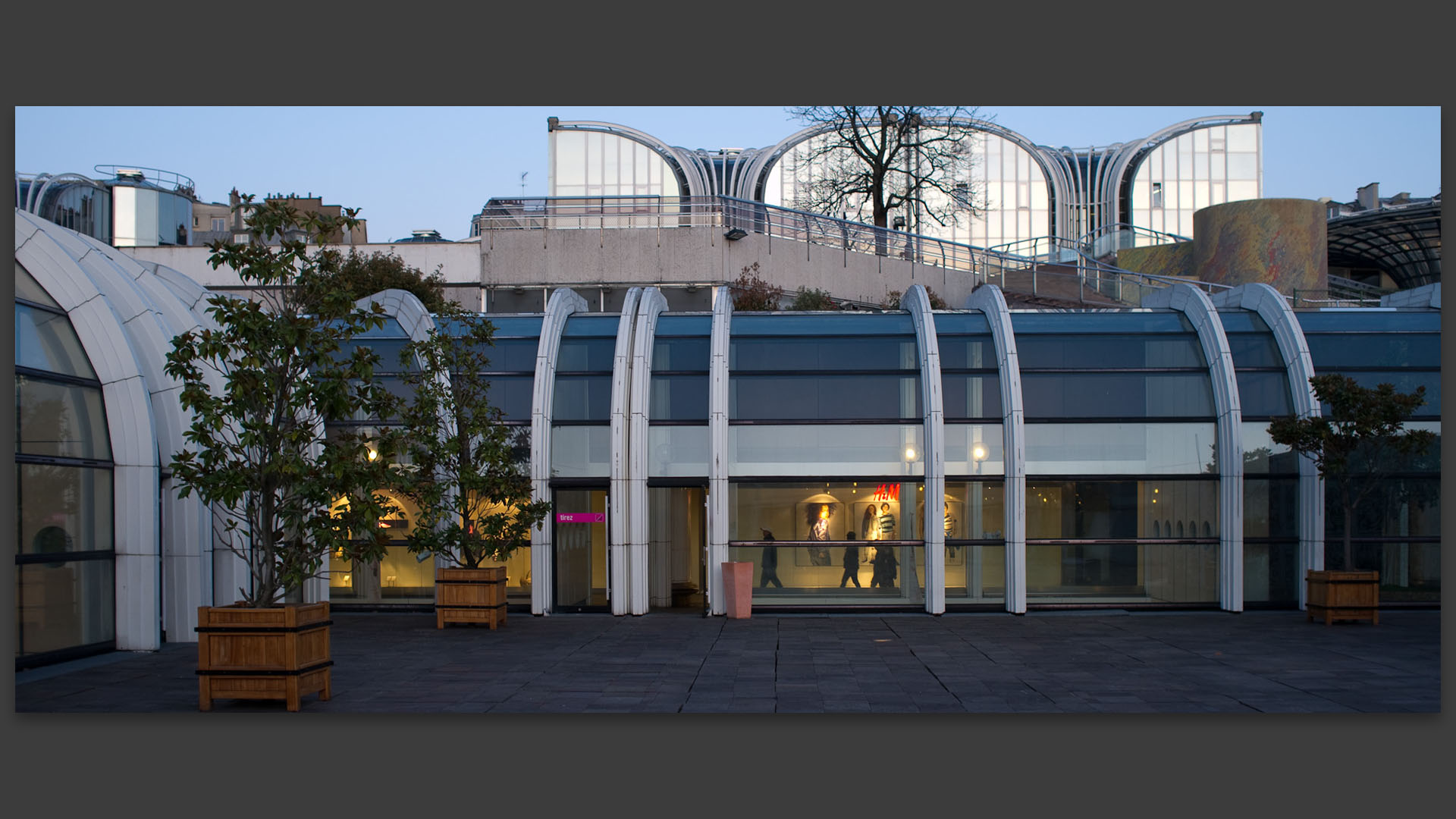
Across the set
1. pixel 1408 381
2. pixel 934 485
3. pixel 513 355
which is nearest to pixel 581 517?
pixel 513 355

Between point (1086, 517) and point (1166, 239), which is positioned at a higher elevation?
point (1166, 239)

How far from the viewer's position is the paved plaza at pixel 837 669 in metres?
12.9

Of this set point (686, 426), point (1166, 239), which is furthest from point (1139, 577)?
point (1166, 239)

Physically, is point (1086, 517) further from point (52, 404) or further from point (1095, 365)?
point (52, 404)

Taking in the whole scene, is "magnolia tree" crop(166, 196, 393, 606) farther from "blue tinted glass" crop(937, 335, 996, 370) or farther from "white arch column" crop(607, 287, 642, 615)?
"blue tinted glass" crop(937, 335, 996, 370)

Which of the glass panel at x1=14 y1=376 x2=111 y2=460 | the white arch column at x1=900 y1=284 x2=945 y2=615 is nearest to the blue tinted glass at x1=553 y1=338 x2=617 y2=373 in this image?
the white arch column at x1=900 y1=284 x2=945 y2=615

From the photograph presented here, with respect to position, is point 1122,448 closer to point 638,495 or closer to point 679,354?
point 679,354

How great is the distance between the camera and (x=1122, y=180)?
65250 millimetres

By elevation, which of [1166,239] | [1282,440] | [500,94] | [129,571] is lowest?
[129,571]

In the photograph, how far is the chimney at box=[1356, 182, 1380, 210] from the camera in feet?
216

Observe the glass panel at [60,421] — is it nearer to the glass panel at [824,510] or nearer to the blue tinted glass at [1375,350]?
the glass panel at [824,510]

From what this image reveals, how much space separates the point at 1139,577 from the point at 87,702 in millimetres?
18275

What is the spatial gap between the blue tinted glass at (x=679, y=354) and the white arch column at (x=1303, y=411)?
38.0 ft

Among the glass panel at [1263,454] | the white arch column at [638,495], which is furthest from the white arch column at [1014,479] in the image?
the white arch column at [638,495]
